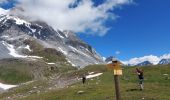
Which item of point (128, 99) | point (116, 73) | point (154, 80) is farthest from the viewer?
point (154, 80)

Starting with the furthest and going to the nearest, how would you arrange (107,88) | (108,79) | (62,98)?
1. (108,79)
2. (107,88)
3. (62,98)

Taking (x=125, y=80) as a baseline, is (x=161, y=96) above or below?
below

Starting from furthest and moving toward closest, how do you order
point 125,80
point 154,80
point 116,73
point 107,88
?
1. point 125,80
2. point 154,80
3. point 107,88
4. point 116,73

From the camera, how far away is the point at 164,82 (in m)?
74.1

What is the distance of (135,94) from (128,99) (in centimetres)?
328

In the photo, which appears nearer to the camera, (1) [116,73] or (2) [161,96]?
A: (1) [116,73]

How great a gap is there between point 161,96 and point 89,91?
15806 millimetres

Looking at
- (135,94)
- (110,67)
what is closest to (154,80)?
(135,94)

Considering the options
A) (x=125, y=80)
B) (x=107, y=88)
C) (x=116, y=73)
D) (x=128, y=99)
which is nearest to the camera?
(x=116, y=73)

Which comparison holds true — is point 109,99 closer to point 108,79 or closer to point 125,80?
point 125,80

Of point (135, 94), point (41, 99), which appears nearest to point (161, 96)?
point (135, 94)

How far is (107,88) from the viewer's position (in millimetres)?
70562

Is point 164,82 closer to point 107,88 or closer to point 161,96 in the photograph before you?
point 107,88

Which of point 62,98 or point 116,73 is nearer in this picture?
point 116,73
